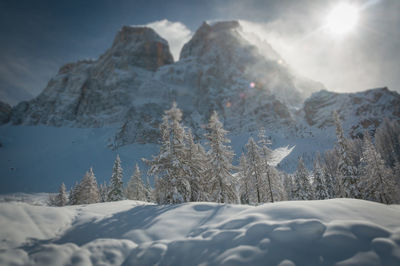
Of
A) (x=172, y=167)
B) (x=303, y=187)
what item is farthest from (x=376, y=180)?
(x=172, y=167)

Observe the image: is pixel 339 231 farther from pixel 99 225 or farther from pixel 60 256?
pixel 99 225

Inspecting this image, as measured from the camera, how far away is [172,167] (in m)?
18.0

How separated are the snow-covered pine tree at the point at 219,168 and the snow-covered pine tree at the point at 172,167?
3944mm

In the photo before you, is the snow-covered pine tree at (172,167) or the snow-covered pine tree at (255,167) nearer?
the snow-covered pine tree at (172,167)

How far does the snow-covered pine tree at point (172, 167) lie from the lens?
17.4 metres

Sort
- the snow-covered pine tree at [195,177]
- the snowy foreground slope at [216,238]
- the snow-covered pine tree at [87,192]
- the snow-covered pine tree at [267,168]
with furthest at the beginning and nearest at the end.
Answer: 1. the snow-covered pine tree at [87,192]
2. the snow-covered pine tree at [267,168]
3. the snow-covered pine tree at [195,177]
4. the snowy foreground slope at [216,238]

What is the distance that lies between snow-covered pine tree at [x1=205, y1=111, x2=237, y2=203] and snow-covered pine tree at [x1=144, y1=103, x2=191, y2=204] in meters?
3.94

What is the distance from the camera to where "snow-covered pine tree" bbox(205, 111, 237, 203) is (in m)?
21.2

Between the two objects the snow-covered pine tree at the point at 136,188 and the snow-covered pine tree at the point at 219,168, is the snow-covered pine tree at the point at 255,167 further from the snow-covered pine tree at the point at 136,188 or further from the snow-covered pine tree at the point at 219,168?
the snow-covered pine tree at the point at 136,188

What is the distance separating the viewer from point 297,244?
185 inches

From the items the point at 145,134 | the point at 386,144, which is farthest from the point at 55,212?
the point at 145,134

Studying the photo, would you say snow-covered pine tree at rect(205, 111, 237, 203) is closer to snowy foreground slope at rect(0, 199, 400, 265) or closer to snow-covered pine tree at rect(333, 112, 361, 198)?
snowy foreground slope at rect(0, 199, 400, 265)

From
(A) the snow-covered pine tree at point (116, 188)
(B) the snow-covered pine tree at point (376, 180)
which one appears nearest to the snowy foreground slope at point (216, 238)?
(A) the snow-covered pine tree at point (116, 188)

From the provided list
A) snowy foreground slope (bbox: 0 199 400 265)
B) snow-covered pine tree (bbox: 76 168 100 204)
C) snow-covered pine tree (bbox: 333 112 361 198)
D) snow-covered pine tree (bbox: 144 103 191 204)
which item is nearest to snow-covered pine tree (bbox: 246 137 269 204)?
snow-covered pine tree (bbox: 333 112 361 198)
